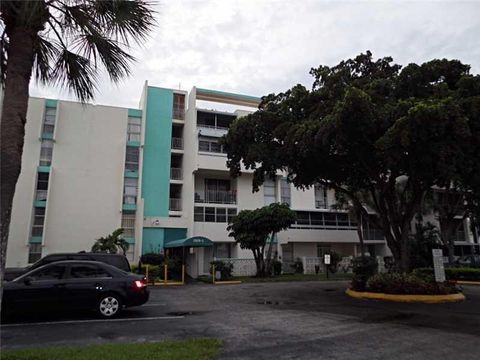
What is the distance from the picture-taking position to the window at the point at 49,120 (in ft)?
92.6

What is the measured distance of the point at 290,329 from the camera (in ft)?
28.3

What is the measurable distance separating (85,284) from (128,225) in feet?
63.5

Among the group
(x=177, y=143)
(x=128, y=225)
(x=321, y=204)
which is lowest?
(x=128, y=225)

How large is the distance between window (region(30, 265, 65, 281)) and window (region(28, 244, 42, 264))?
18326 millimetres

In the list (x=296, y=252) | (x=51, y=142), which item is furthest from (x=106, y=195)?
(x=296, y=252)

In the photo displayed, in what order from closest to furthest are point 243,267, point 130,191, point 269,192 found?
point 243,267
point 130,191
point 269,192

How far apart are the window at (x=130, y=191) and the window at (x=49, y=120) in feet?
21.6

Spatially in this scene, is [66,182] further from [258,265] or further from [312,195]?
[312,195]

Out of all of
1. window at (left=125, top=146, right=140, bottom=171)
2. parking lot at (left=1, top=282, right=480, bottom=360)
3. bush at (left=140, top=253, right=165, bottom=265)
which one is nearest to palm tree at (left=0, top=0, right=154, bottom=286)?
parking lot at (left=1, top=282, right=480, bottom=360)

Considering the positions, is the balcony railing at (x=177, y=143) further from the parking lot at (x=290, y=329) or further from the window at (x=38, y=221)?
the parking lot at (x=290, y=329)

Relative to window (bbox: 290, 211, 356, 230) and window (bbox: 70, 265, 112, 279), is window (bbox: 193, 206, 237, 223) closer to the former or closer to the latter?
window (bbox: 290, 211, 356, 230)

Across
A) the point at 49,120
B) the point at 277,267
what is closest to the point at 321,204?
the point at 277,267

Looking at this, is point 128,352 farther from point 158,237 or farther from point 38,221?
point 38,221

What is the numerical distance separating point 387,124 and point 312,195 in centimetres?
2121
